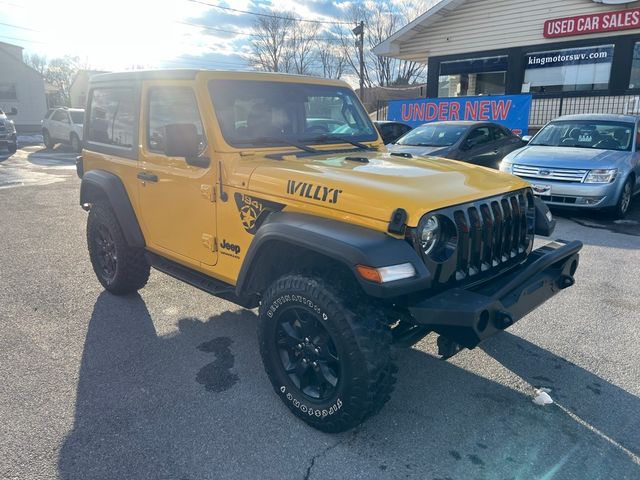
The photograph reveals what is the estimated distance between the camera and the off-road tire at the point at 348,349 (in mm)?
2498

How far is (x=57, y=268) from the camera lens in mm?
5695

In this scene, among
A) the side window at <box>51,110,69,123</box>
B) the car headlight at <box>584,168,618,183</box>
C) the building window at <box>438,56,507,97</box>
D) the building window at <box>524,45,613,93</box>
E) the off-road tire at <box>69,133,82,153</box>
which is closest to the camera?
the car headlight at <box>584,168,618,183</box>

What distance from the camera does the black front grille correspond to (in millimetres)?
2693

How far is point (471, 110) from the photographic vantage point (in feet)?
48.1

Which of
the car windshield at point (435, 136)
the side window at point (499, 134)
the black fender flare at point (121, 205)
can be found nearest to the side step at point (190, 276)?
the black fender flare at point (121, 205)

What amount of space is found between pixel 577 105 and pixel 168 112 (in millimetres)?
14476

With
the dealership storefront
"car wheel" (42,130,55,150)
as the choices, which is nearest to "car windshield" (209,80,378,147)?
the dealership storefront

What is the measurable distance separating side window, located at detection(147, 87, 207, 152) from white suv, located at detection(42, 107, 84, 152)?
17.5 metres

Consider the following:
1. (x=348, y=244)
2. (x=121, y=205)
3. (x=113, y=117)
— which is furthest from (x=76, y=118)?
(x=348, y=244)

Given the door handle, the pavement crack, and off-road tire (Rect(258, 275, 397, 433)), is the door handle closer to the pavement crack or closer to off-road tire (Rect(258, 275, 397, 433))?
off-road tire (Rect(258, 275, 397, 433))

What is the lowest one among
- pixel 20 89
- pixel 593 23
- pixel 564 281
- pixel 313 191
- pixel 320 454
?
pixel 320 454

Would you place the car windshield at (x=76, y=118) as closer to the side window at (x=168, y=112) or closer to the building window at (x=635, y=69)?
the side window at (x=168, y=112)

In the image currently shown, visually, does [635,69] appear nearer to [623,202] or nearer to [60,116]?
[623,202]

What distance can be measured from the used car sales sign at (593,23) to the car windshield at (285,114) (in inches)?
505
